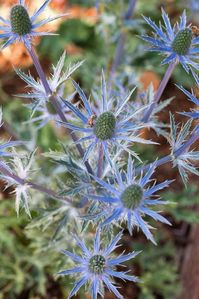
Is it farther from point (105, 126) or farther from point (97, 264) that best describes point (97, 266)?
point (105, 126)

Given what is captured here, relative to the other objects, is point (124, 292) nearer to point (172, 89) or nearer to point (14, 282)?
point (14, 282)

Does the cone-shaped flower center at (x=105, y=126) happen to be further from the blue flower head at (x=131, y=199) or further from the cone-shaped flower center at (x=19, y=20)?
the cone-shaped flower center at (x=19, y=20)

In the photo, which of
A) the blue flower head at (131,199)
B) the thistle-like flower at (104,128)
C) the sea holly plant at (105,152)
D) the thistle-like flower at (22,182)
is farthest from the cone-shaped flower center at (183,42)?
the thistle-like flower at (22,182)

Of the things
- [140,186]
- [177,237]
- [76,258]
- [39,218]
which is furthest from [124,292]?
[140,186]

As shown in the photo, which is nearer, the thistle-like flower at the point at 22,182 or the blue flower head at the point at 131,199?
the blue flower head at the point at 131,199

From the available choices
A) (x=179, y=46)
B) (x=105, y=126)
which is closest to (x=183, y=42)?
(x=179, y=46)
